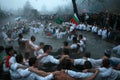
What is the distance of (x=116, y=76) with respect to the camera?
736 cm

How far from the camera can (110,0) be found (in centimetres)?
4288

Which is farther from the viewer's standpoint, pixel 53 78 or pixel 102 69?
pixel 102 69

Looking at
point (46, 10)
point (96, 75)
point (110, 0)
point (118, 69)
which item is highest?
point (96, 75)

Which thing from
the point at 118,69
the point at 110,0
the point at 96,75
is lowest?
the point at 110,0

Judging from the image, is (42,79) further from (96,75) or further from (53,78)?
(96,75)

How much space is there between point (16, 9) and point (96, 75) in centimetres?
8527

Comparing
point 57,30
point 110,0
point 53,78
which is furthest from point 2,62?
point 110,0

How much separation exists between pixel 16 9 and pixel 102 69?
85.1 m

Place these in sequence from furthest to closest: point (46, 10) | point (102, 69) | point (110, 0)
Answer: point (46, 10)
point (110, 0)
point (102, 69)

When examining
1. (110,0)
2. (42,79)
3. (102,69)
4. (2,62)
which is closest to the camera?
(42,79)

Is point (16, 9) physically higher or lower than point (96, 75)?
lower

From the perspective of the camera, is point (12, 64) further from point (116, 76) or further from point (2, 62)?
point (116, 76)

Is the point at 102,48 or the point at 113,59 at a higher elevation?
the point at 113,59

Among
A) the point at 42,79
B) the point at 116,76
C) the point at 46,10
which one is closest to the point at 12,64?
the point at 42,79
